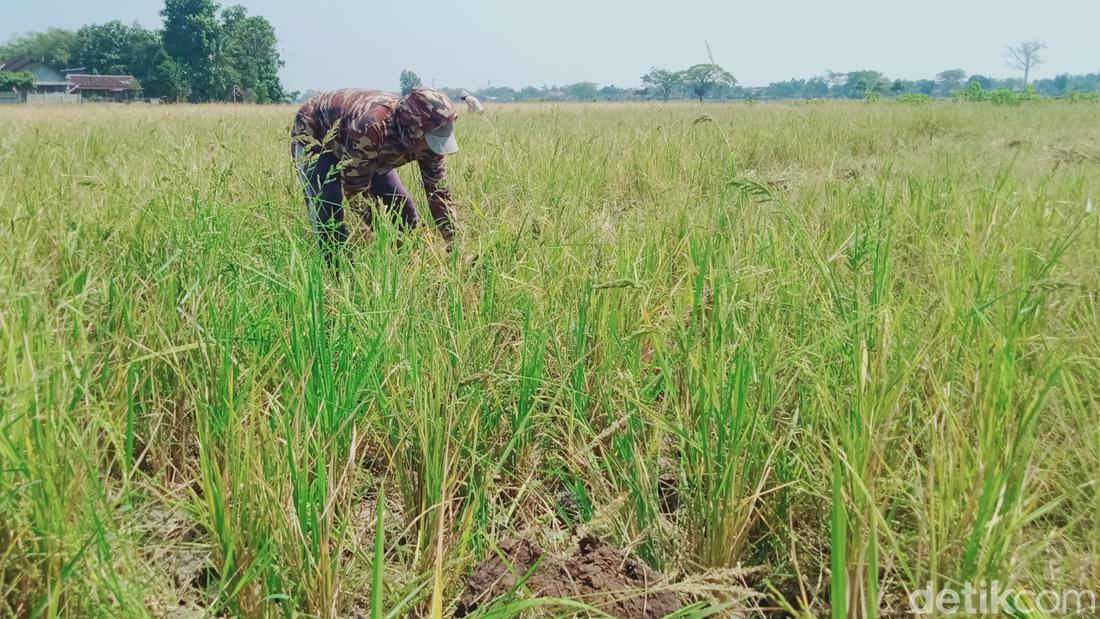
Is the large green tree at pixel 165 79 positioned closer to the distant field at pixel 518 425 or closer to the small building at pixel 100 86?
the small building at pixel 100 86

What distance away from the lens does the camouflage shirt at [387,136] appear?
9.57ft

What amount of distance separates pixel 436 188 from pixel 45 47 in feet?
284

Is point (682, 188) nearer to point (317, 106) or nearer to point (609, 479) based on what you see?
point (317, 106)

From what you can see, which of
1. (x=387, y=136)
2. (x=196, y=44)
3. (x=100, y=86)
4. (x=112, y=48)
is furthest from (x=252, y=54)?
(x=387, y=136)

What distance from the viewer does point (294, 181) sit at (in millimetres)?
3260

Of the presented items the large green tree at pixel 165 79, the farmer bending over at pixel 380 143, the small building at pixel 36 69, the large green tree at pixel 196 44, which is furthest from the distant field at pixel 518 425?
the small building at pixel 36 69

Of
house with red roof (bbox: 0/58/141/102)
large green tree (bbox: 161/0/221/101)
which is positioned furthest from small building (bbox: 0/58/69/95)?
large green tree (bbox: 161/0/221/101)

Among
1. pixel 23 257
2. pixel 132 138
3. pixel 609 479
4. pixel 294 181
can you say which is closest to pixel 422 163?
pixel 294 181

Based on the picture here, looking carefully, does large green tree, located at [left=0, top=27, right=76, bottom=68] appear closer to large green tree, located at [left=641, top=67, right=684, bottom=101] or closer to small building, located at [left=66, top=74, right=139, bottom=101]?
small building, located at [left=66, top=74, right=139, bottom=101]

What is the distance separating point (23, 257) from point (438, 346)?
939 millimetres

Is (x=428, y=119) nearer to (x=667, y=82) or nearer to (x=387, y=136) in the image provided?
(x=387, y=136)

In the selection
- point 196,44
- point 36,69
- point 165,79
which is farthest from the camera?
point 36,69

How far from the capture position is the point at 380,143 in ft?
9.92

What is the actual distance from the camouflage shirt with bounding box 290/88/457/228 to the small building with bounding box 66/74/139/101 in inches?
2215
